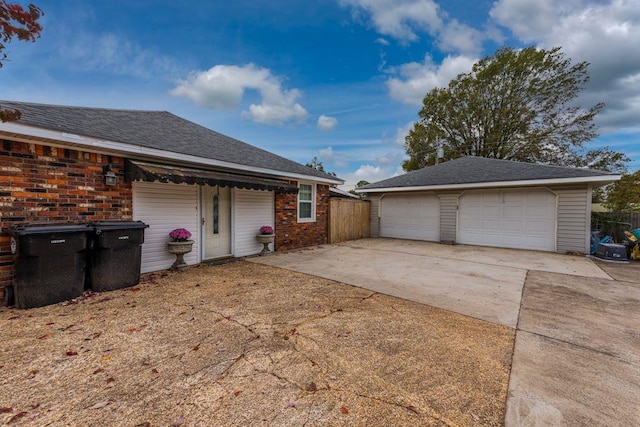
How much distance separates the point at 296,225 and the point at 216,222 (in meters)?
3.07

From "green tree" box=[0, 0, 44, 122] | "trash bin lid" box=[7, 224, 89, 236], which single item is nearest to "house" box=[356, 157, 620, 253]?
"trash bin lid" box=[7, 224, 89, 236]

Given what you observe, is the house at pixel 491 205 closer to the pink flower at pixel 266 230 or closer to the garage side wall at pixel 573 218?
the garage side wall at pixel 573 218

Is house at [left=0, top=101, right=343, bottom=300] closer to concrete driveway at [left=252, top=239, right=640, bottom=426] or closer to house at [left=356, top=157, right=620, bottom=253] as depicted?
concrete driveway at [left=252, top=239, right=640, bottom=426]

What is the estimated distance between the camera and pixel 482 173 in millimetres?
11258

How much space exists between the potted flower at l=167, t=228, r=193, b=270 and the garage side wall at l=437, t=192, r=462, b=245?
32.8 feet

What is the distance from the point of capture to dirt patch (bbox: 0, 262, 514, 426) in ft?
6.34

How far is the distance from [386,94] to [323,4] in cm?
622

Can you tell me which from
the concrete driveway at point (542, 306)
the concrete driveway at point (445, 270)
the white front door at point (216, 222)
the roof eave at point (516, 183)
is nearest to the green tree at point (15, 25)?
the concrete driveway at point (542, 306)

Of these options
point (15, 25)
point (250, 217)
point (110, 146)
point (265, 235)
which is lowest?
point (265, 235)

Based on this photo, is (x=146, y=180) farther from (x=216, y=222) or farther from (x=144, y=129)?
(x=216, y=222)

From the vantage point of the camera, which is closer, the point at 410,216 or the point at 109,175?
the point at 109,175

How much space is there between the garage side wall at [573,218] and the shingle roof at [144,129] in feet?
28.3

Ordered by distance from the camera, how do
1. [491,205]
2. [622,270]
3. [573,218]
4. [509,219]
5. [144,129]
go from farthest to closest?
[491,205], [509,219], [573,218], [622,270], [144,129]

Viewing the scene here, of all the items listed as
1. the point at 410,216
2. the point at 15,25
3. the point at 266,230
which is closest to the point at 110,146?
the point at 15,25
